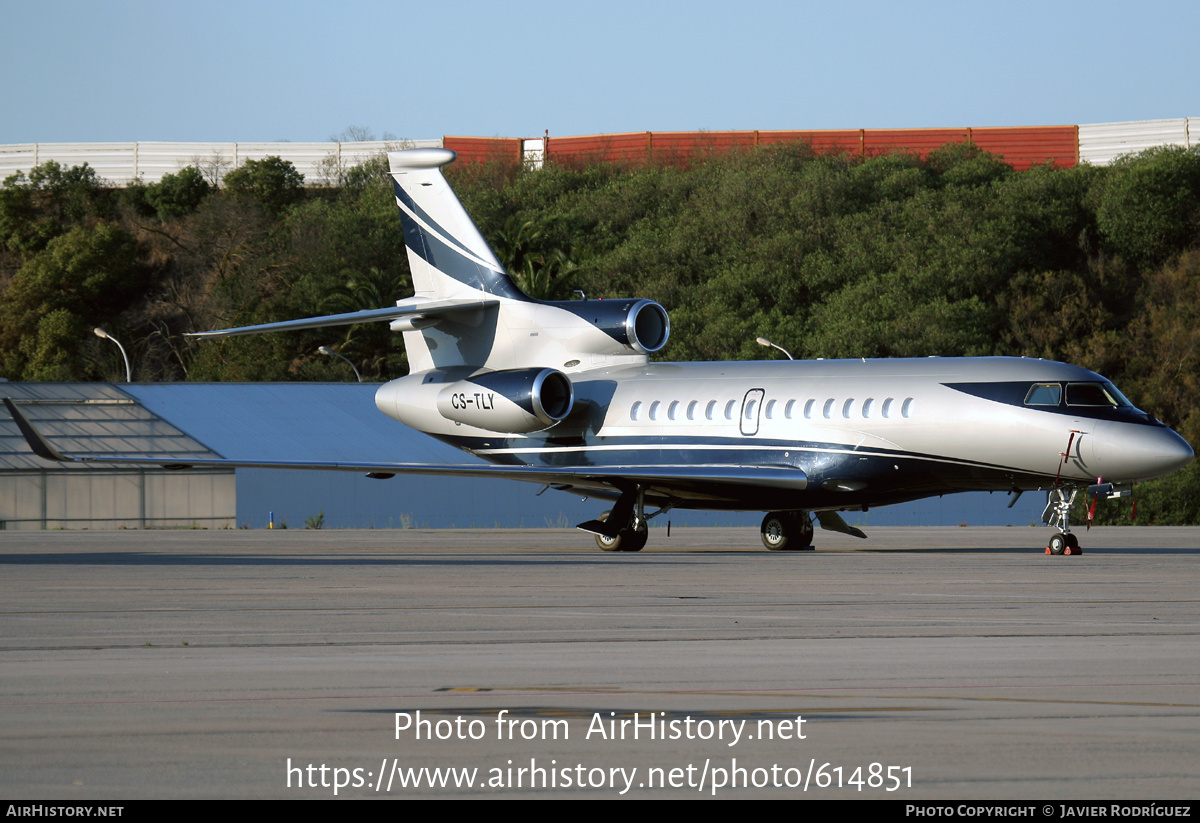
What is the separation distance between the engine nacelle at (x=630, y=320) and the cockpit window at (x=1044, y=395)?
8.16 metres

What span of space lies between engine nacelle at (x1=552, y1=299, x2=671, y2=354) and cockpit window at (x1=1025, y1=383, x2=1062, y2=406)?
26.8 feet

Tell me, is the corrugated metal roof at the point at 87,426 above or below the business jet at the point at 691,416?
below

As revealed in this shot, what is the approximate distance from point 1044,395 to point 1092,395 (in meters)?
0.79

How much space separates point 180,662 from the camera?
34.4 feet

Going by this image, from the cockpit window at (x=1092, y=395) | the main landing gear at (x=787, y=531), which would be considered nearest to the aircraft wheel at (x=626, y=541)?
the main landing gear at (x=787, y=531)

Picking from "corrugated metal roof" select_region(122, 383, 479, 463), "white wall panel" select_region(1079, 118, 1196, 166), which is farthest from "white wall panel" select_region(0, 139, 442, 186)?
"corrugated metal roof" select_region(122, 383, 479, 463)

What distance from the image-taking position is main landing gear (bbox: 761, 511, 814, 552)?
30.1m

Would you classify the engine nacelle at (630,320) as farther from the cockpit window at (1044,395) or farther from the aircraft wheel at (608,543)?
the cockpit window at (1044,395)

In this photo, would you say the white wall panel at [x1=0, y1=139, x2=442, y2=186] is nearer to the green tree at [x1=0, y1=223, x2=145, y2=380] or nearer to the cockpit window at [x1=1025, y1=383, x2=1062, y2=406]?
the green tree at [x1=0, y1=223, x2=145, y2=380]

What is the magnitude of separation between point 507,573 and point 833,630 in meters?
8.82

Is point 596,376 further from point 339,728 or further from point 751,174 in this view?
point 751,174

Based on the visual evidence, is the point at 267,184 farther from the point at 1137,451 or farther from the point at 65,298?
the point at 1137,451

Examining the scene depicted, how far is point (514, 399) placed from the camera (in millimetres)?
30750

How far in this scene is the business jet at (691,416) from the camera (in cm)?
2623
